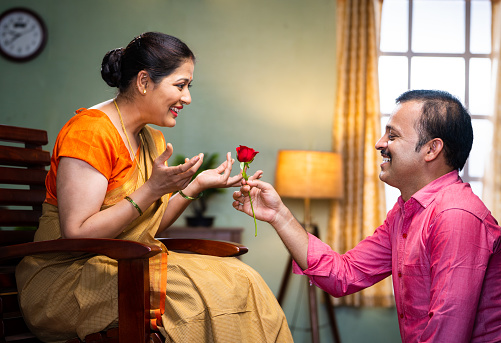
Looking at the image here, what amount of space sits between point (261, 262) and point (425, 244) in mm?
2736

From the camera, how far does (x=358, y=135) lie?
13.4ft

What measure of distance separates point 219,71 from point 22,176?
93.9 inches

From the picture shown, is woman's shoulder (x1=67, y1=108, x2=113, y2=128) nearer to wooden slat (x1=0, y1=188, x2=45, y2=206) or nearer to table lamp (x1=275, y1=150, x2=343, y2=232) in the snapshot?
wooden slat (x1=0, y1=188, x2=45, y2=206)

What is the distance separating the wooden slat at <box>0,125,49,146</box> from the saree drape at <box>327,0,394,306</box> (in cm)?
245

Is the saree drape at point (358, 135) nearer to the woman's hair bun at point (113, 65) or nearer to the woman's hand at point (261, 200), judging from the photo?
the woman's hand at point (261, 200)

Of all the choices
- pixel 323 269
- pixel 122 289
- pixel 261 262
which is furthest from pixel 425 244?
pixel 261 262

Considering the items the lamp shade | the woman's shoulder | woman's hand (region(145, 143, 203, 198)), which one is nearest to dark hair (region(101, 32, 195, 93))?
the woman's shoulder

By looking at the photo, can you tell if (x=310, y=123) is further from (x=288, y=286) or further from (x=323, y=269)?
(x=323, y=269)

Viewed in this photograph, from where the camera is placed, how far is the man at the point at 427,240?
4.50 ft

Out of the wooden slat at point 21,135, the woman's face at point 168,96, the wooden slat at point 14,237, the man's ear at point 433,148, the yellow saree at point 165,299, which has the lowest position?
the yellow saree at point 165,299

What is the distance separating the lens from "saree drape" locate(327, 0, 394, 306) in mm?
4016

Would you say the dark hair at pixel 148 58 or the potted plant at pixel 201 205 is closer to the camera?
the dark hair at pixel 148 58

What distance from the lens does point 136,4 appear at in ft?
13.9

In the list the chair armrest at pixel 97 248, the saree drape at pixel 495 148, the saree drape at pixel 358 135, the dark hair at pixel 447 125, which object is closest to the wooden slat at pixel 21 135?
the chair armrest at pixel 97 248
